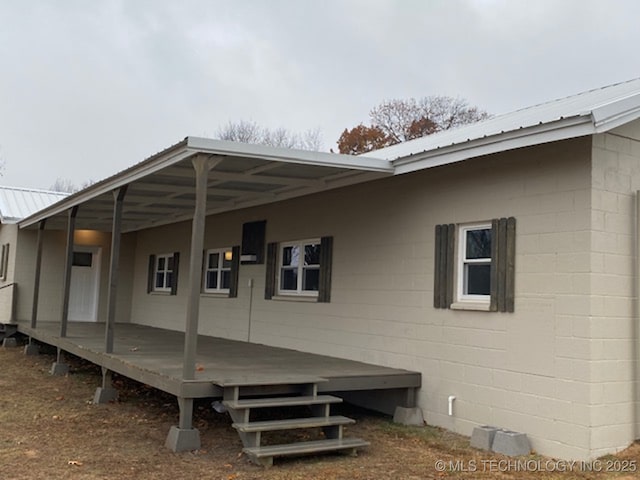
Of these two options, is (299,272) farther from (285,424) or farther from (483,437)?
(483,437)

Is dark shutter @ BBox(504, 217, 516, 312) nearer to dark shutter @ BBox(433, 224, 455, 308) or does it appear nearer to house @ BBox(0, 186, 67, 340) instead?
dark shutter @ BBox(433, 224, 455, 308)

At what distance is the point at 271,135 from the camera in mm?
40938

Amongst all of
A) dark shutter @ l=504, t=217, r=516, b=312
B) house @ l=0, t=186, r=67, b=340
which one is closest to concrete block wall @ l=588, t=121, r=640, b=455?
dark shutter @ l=504, t=217, r=516, b=312

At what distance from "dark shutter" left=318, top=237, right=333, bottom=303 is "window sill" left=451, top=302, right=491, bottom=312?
8.12ft

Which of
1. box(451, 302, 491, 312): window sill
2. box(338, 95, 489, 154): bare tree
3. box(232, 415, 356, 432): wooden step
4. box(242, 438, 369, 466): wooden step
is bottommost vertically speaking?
box(242, 438, 369, 466): wooden step

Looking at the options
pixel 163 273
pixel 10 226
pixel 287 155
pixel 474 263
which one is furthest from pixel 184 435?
pixel 10 226

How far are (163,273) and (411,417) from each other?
947 centimetres

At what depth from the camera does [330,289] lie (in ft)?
29.3

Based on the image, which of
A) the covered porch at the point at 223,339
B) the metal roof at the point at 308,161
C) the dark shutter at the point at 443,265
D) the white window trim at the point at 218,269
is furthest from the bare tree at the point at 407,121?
the dark shutter at the point at 443,265

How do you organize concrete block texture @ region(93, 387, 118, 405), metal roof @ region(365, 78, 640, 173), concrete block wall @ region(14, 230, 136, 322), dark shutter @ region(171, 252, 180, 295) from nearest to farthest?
metal roof @ region(365, 78, 640, 173), concrete block texture @ region(93, 387, 118, 405), dark shutter @ region(171, 252, 180, 295), concrete block wall @ region(14, 230, 136, 322)

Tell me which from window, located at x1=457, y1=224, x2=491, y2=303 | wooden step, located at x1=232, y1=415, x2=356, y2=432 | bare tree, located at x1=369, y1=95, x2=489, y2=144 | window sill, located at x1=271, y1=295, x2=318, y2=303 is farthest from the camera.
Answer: bare tree, located at x1=369, y1=95, x2=489, y2=144

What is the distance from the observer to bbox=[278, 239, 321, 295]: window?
31.2 feet

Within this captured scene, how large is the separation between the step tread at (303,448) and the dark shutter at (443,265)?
1917 millimetres

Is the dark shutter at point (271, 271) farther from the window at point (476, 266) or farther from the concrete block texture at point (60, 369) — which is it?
the window at point (476, 266)
